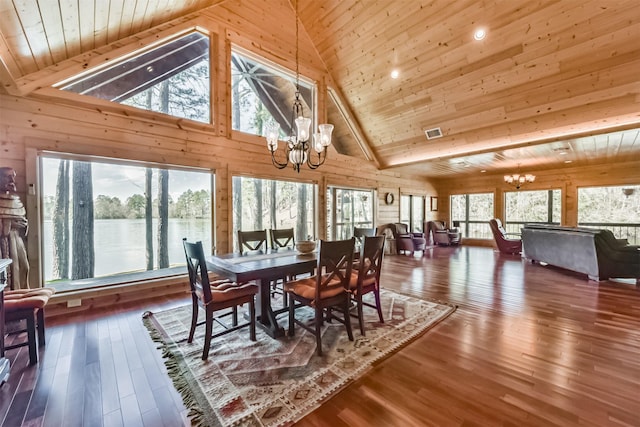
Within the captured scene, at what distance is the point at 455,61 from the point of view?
172 inches

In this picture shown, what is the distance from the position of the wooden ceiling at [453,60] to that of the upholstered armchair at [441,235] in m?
3.23

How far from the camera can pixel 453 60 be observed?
4.37 meters

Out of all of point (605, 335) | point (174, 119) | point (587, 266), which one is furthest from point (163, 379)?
point (587, 266)

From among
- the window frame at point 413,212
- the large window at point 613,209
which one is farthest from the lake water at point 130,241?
the large window at point 613,209

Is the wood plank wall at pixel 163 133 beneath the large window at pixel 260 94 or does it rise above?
beneath

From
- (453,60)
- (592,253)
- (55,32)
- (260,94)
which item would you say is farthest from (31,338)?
(592,253)

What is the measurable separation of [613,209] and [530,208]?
186cm

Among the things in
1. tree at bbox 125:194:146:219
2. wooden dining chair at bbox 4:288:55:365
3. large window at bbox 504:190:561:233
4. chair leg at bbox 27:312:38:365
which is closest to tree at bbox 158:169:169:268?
tree at bbox 125:194:146:219

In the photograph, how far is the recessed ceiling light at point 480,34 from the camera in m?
3.82

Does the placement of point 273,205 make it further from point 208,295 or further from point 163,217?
point 208,295

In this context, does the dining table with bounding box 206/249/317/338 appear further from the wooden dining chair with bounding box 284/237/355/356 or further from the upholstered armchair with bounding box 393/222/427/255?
the upholstered armchair with bounding box 393/222/427/255

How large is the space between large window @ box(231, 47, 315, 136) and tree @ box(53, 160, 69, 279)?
2.53m

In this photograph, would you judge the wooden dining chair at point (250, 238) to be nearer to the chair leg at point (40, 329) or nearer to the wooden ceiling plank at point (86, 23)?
the chair leg at point (40, 329)

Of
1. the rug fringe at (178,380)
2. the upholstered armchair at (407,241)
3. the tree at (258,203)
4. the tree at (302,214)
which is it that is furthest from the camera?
the upholstered armchair at (407,241)
